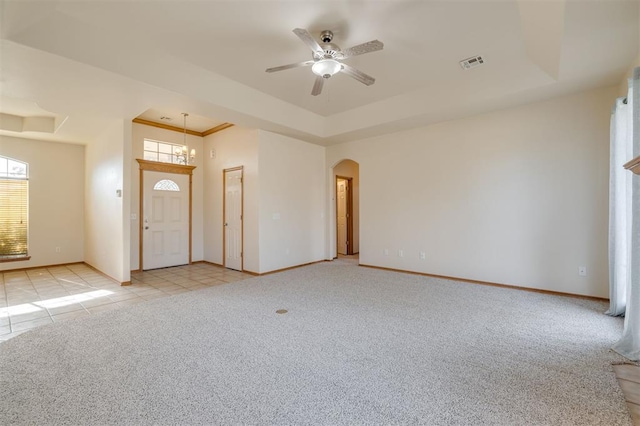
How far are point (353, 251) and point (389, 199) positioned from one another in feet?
10.2

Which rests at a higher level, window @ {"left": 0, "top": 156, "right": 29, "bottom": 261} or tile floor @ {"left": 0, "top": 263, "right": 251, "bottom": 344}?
window @ {"left": 0, "top": 156, "right": 29, "bottom": 261}

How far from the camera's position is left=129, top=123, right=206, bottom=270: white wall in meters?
6.05

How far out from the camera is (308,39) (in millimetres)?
2682

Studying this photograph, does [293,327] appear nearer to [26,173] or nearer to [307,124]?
[307,124]

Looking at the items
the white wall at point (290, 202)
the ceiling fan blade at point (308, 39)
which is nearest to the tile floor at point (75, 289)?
the white wall at point (290, 202)

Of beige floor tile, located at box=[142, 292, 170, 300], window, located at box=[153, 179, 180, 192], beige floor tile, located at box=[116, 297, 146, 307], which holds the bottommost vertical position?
beige floor tile, located at box=[116, 297, 146, 307]

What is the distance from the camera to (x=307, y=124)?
5.93 metres

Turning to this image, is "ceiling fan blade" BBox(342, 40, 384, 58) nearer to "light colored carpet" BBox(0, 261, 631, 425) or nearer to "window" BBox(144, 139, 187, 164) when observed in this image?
"light colored carpet" BBox(0, 261, 631, 425)

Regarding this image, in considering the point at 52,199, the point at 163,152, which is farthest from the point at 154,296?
the point at 52,199

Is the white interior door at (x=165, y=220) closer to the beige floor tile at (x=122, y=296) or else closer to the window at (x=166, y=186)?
the window at (x=166, y=186)

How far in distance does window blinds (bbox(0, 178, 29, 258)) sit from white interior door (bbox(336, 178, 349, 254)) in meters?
7.45

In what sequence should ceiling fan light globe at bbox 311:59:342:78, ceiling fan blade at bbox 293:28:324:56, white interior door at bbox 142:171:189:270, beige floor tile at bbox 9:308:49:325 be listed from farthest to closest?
white interior door at bbox 142:171:189:270 → beige floor tile at bbox 9:308:49:325 → ceiling fan light globe at bbox 311:59:342:78 → ceiling fan blade at bbox 293:28:324:56

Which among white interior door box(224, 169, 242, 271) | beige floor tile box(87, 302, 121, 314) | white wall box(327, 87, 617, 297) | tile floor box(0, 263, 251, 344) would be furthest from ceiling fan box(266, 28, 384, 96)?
tile floor box(0, 263, 251, 344)

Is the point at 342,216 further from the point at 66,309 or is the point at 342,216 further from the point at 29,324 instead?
the point at 29,324
